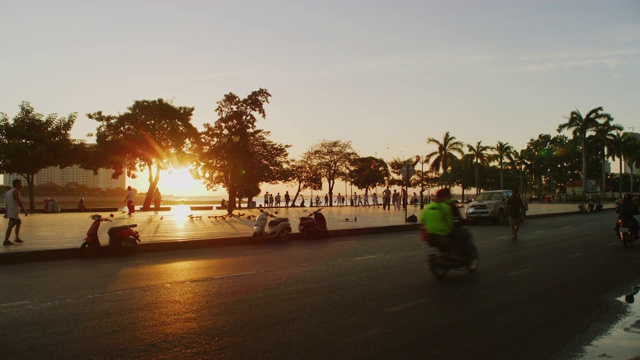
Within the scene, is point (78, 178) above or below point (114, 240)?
above

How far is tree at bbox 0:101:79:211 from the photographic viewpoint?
37.1 metres

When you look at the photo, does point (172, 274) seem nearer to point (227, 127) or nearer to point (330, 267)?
point (330, 267)

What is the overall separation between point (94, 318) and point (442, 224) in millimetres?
6212

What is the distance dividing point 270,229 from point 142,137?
28968 mm

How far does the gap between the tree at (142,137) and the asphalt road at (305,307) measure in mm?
32235

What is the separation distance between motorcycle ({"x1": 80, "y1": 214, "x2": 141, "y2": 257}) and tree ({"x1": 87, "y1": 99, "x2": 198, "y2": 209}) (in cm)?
3090

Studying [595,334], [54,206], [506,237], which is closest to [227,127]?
[54,206]

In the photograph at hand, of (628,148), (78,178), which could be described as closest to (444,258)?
(628,148)

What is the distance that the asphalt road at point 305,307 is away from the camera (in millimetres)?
5301

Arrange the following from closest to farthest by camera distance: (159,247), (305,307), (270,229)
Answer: (305,307)
(159,247)
(270,229)

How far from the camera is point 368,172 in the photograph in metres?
80.6

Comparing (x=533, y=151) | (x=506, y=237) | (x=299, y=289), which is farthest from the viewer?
(x=533, y=151)

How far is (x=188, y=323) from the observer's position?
20.3ft

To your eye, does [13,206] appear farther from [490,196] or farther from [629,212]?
[490,196]
